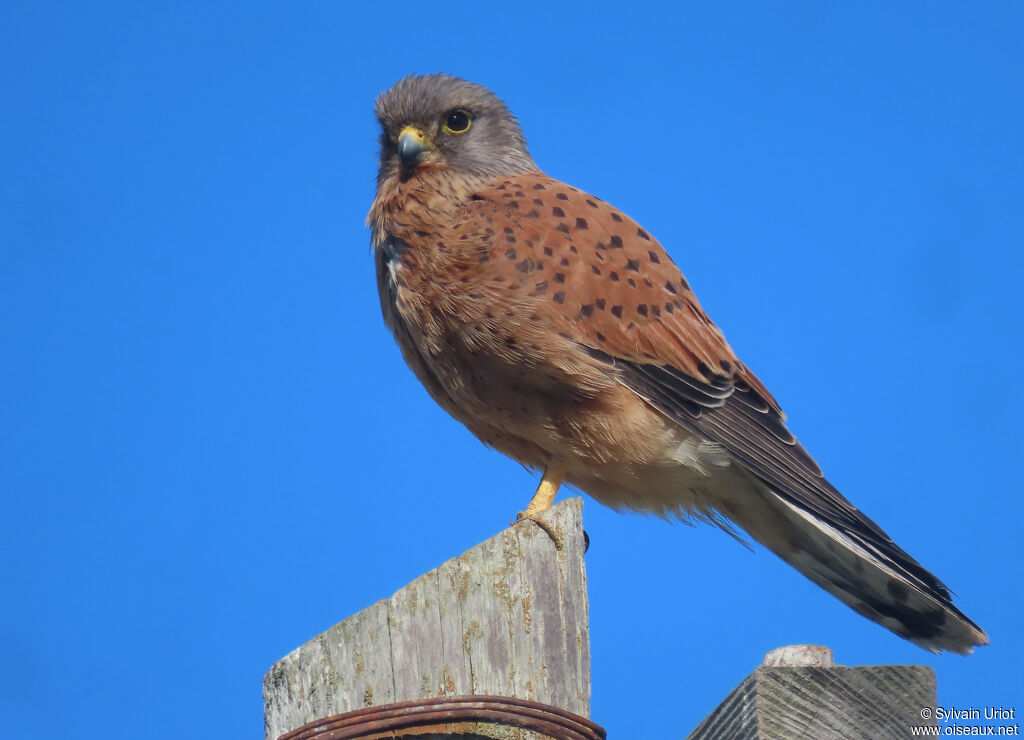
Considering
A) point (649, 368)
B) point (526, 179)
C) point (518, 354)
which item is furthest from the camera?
point (526, 179)

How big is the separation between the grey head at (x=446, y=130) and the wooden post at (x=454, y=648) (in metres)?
2.30

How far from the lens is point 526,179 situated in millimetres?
4156

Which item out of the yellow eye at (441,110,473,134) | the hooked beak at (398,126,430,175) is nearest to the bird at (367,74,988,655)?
the hooked beak at (398,126,430,175)

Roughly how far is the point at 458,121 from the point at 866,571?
7.73 ft

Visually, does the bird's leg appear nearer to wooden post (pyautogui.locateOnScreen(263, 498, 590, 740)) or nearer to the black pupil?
wooden post (pyautogui.locateOnScreen(263, 498, 590, 740))

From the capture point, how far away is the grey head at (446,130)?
14.0ft

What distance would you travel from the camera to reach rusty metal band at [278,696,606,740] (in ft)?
6.91

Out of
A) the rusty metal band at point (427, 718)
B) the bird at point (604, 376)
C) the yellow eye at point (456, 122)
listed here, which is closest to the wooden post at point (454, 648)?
the rusty metal band at point (427, 718)

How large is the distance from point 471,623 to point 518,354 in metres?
1.35

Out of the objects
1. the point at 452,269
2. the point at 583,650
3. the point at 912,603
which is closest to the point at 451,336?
the point at 452,269

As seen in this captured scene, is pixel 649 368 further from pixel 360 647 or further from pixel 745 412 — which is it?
pixel 360 647

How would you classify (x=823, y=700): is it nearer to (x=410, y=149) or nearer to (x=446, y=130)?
(x=410, y=149)

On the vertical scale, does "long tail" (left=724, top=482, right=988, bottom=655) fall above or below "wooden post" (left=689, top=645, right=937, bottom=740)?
above

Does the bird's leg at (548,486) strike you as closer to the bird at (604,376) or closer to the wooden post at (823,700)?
the bird at (604,376)
